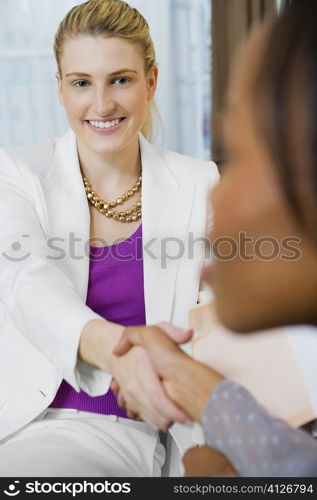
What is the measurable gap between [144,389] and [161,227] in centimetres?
32

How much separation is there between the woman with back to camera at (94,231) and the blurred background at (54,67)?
1715mm

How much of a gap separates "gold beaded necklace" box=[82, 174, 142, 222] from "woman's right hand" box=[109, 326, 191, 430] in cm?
28

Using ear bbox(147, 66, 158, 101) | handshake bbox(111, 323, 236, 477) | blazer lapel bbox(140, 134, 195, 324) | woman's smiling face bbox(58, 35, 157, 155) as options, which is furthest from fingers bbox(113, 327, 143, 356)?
ear bbox(147, 66, 158, 101)

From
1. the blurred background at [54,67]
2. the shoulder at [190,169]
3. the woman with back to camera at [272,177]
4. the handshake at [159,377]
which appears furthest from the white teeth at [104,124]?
the blurred background at [54,67]

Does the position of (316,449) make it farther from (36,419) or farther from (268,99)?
(36,419)

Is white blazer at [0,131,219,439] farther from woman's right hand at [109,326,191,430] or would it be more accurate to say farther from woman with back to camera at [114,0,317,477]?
woman with back to camera at [114,0,317,477]

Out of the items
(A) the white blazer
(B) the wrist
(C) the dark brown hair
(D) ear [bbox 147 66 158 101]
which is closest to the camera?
(C) the dark brown hair

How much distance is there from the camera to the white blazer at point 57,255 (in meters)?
0.71

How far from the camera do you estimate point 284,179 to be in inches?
12.6

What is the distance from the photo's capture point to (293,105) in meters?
0.32

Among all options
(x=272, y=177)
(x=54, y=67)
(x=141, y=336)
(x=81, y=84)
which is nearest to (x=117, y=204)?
(x=81, y=84)

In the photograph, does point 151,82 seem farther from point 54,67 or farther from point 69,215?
point 54,67

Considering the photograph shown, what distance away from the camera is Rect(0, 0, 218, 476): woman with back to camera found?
756mm

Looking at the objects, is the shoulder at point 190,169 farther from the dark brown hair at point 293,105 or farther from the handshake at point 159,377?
the dark brown hair at point 293,105
